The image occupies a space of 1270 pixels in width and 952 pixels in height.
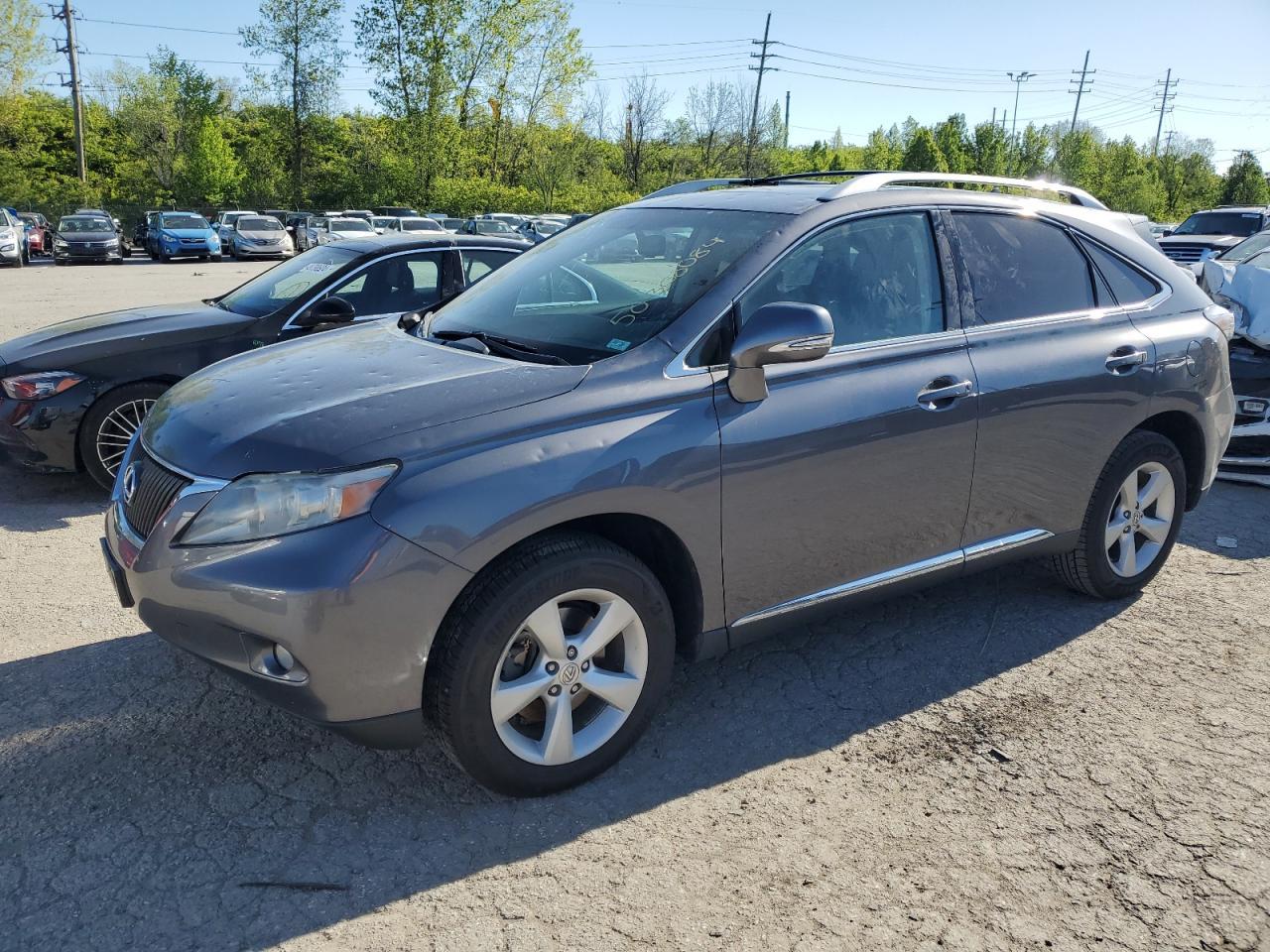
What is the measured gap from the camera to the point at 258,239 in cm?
3559

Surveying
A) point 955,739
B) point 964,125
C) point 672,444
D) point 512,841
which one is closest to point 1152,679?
point 955,739

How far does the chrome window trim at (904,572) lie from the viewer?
3.31 meters

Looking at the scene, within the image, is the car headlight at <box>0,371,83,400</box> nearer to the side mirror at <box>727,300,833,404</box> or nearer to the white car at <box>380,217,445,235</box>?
the side mirror at <box>727,300,833,404</box>

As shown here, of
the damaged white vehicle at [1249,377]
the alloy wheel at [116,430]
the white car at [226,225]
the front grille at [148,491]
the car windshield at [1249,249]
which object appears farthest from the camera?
the white car at [226,225]

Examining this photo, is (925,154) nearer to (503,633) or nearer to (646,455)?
(646,455)

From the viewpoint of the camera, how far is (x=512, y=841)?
8.91 ft

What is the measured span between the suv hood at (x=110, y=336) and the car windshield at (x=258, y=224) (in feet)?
107

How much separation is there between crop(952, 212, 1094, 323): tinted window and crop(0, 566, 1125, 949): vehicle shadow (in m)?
1.42

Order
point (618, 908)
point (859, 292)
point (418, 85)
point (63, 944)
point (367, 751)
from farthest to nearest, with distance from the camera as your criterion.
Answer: point (418, 85), point (859, 292), point (367, 751), point (618, 908), point (63, 944)

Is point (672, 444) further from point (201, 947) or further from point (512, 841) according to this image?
A: point (201, 947)

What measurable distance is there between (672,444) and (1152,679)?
7.54 feet

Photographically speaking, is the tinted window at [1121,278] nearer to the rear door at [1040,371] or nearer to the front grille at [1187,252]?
the rear door at [1040,371]

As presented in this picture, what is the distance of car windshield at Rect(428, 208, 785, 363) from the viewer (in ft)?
10.6

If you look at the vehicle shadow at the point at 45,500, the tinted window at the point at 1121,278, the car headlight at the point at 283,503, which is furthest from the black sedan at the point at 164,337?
the tinted window at the point at 1121,278
